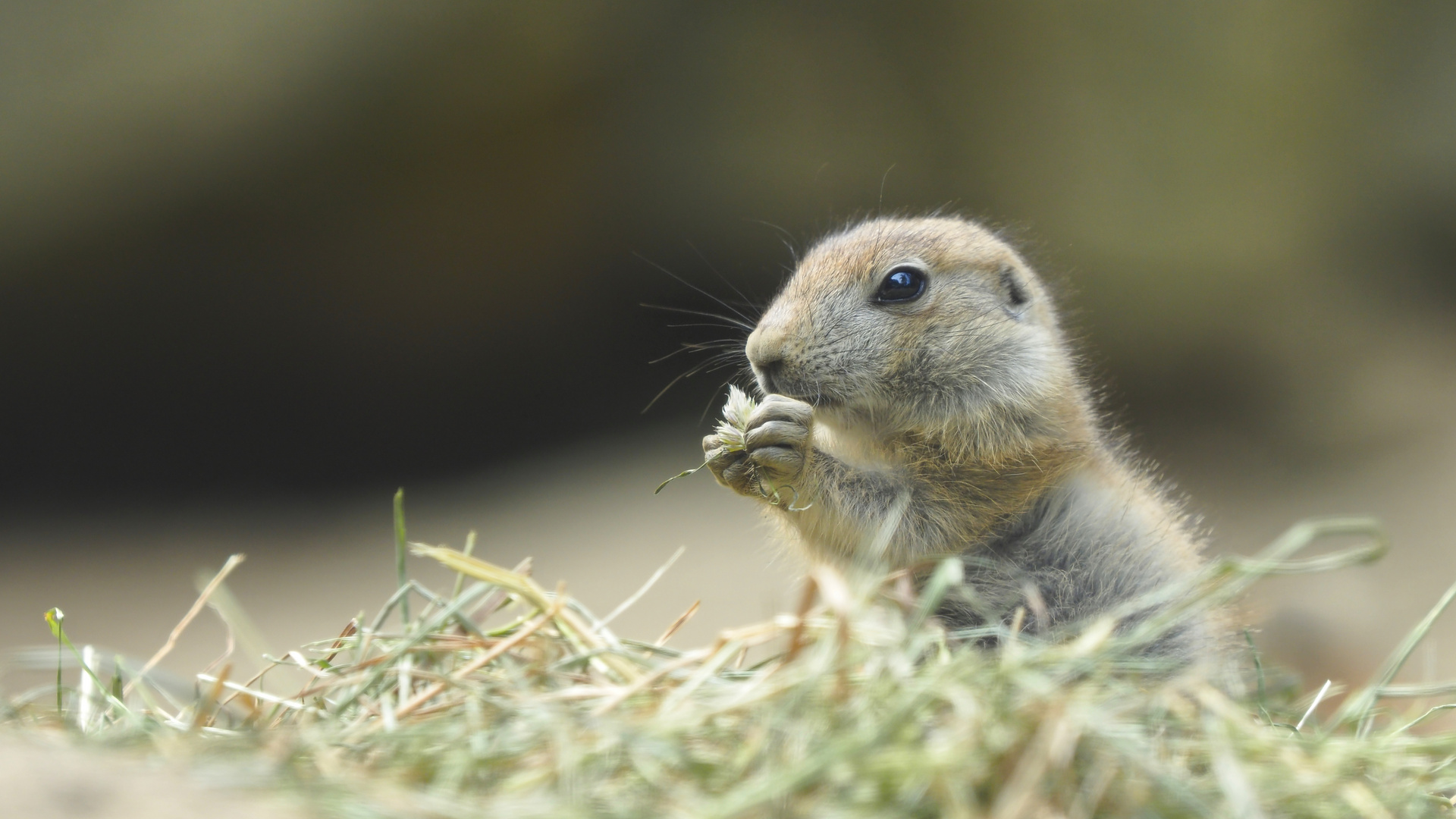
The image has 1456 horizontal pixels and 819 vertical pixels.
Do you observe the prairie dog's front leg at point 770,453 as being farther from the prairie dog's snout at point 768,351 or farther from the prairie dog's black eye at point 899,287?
the prairie dog's black eye at point 899,287

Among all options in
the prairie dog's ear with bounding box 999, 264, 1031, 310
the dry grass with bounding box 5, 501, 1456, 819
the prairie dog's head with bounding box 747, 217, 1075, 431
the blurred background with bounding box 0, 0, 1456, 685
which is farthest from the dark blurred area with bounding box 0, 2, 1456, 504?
the dry grass with bounding box 5, 501, 1456, 819

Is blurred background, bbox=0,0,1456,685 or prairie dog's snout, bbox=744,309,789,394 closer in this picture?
prairie dog's snout, bbox=744,309,789,394

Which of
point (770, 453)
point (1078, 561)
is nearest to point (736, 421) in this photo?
point (770, 453)

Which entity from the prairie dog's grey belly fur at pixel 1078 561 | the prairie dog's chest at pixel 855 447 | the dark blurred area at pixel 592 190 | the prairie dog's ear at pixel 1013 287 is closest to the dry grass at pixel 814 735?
the prairie dog's grey belly fur at pixel 1078 561

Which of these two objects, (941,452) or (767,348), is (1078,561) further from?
(767,348)

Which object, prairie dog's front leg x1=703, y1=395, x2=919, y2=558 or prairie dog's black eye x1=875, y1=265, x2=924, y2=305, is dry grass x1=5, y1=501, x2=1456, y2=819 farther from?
prairie dog's black eye x1=875, y1=265, x2=924, y2=305
